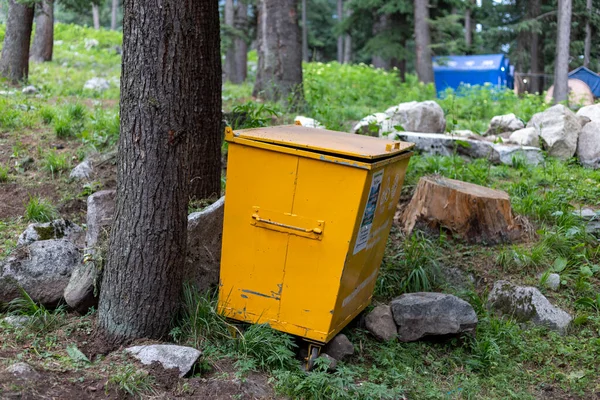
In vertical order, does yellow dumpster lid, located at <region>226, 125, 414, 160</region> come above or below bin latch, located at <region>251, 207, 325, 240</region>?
above

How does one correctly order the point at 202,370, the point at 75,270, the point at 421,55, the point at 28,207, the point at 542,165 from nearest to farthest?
1. the point at 202,370
2. the point at 75,270
3. the point at 28,207
4. the point at 542,165
5. the point at 421,55

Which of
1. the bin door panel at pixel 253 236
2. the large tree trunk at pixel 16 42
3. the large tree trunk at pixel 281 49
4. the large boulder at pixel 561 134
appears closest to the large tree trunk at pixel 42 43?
the large tree trunk at pixel 16 42

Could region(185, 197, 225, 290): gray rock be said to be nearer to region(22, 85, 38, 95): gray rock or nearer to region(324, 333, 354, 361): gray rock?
region(324, 333, 354, 361): gray rock

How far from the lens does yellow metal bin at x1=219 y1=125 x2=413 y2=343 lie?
4.09m

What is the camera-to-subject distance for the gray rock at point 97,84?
39.2ft

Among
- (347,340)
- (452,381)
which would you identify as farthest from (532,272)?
(347,340)

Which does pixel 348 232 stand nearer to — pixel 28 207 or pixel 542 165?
pixel 28 207

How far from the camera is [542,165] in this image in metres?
8.35

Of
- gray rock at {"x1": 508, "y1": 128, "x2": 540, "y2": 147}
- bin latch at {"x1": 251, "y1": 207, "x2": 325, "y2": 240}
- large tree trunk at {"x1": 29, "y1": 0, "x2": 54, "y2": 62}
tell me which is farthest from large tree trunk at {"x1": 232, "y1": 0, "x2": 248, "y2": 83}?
bin latch at {"x1": 251, "y1": 207, "x2": 325, "y2": 240}

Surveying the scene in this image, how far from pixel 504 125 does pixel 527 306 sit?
509cm

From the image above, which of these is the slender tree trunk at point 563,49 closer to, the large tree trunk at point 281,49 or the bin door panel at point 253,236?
the large tree trunk at point 281,49

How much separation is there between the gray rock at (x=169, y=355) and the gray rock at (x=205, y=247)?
0.80 m

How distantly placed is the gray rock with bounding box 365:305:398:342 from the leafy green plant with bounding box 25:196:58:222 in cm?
308

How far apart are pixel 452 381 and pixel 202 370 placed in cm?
186
